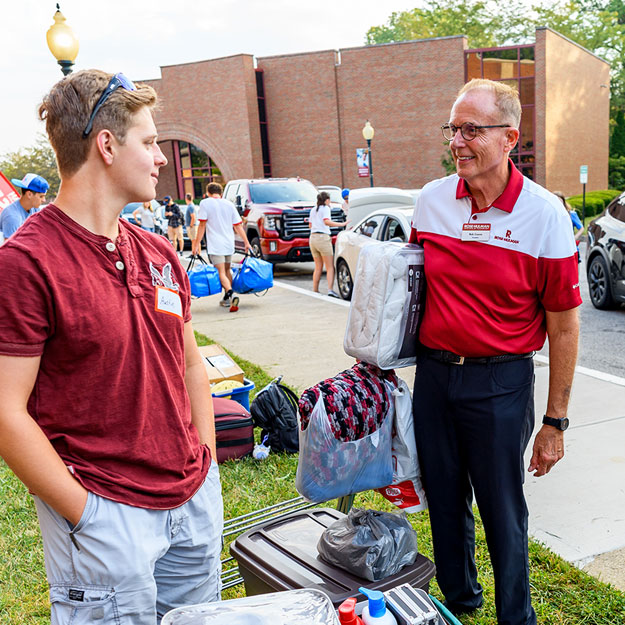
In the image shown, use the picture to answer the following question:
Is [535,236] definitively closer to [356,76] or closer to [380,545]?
[380,545]

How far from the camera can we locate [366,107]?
1515 inches

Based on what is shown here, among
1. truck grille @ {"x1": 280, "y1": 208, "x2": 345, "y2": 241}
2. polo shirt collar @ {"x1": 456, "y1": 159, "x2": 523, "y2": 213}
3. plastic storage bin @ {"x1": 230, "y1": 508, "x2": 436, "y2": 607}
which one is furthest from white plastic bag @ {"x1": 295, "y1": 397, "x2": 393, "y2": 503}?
truck grille @ {"x1": 280, "y1": 208, "x2": 345, "y2": 241}

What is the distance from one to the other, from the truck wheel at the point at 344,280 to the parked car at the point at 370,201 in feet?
17.2

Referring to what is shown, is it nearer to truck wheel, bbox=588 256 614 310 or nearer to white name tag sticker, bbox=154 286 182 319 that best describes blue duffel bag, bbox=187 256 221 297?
truck wheel, bbox=588 256 614 310

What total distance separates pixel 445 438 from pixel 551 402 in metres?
0.43

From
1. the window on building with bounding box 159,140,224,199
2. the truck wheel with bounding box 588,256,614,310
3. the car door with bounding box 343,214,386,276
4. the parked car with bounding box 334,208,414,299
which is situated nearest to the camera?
the truck wheel with bounding box 588,256,614,310

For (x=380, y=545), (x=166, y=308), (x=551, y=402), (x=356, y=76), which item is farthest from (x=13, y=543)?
(x=356, y=76)

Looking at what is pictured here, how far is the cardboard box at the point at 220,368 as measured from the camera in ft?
17.9

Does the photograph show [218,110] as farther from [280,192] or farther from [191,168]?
[280,192]

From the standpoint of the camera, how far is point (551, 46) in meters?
35.7

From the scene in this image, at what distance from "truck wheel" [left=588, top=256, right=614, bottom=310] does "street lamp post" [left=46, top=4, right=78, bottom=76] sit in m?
7.87

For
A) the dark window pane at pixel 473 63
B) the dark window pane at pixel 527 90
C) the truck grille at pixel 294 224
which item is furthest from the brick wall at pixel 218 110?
the truck grille at pixel 294 224

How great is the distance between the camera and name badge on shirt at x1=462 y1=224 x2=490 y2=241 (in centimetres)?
246

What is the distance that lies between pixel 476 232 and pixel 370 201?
1506cm
